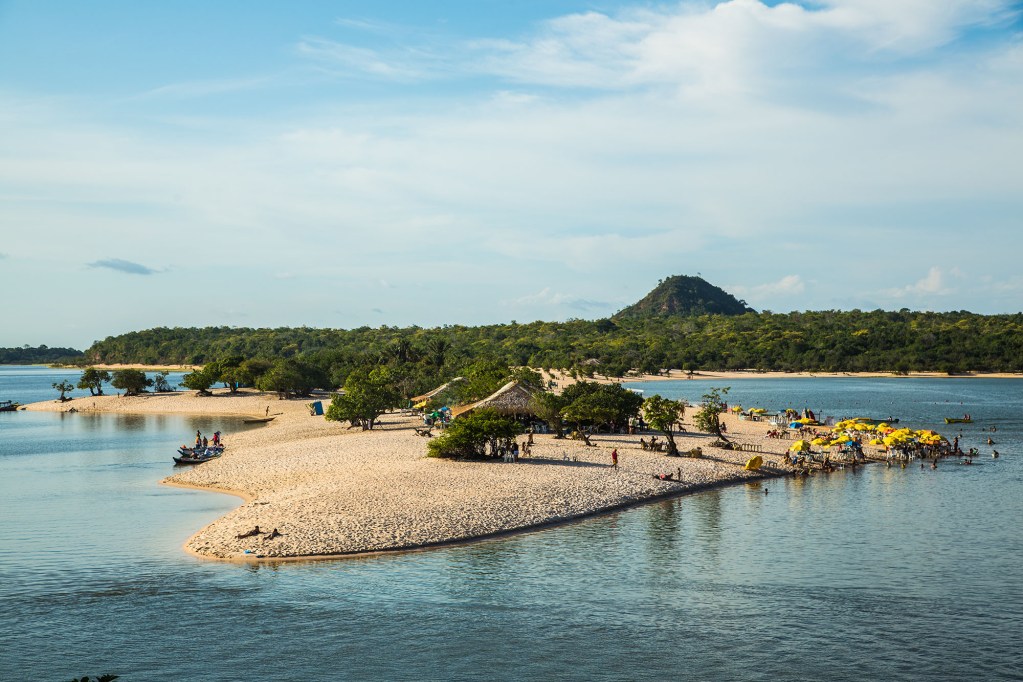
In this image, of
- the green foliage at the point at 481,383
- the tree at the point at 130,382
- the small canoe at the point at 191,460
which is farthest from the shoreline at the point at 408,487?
the tree at the point at 130,382

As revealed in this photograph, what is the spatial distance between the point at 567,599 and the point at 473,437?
62.3 ft

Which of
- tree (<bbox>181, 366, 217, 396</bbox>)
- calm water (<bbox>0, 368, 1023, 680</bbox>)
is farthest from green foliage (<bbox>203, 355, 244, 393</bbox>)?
calm water (<bbox>0, 368, 1023, 680</bbox>)

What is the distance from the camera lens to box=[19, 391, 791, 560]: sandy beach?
29.3 m

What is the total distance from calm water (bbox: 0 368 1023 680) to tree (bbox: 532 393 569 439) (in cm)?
1574

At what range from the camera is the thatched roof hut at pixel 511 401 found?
5302 cm

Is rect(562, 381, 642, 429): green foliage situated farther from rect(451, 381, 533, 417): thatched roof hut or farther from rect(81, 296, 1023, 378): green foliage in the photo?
rect(81, 296, 1023, 378): green foliage

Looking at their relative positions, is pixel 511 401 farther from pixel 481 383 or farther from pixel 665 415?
pixel 665 415

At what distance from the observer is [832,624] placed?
2186 centimetres

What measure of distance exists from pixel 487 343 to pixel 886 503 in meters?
143

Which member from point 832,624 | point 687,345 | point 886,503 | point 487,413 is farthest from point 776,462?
point 687,345

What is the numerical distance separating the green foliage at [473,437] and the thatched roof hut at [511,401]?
9.28 metres

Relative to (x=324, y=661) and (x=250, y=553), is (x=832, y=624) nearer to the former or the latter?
(x=324, y=661)

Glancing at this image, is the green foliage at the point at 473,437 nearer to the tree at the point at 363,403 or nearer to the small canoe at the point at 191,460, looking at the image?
the small canoe at the point at 191,460

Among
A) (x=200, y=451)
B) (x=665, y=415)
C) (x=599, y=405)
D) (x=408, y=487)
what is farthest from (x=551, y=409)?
(x=200, y=451)
